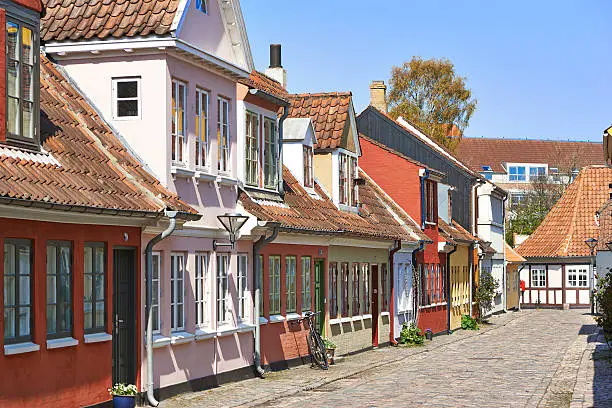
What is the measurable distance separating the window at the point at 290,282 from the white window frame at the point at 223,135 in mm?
4146

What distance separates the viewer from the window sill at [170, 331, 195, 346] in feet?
59.9

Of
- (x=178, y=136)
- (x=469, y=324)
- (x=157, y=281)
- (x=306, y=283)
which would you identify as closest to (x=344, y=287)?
(x=306, y=283)

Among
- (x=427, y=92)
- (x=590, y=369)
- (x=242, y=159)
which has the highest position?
(x=427, y=92)

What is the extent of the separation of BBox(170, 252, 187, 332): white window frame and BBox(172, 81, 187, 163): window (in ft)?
5.03

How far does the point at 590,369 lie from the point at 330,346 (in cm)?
549

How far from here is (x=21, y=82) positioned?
48.2 ft

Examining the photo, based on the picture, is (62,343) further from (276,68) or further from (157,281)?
(276,68)

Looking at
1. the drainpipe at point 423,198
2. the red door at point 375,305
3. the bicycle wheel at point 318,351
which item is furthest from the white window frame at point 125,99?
the drainpipe at point 423,198

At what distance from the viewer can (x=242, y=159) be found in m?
22.1

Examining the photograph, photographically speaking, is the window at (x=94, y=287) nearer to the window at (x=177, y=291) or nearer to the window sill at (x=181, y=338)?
the window sill at (x=181, y=338)

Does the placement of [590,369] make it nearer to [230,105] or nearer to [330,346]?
[330,346]

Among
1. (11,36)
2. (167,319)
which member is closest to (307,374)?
(167,319)

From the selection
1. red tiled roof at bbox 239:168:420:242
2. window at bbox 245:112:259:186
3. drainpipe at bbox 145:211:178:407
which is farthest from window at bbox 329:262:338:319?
drainpipe at bbox 145:211:178:407

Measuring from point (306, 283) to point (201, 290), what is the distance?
6.49m
